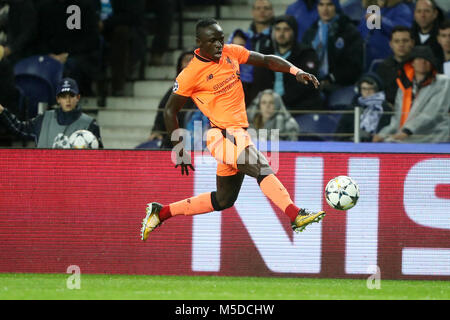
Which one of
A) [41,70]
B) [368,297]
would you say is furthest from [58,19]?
[368,297]

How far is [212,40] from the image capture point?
338 inches

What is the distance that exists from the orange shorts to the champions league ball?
2298 mm

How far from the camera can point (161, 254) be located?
9.95 meters

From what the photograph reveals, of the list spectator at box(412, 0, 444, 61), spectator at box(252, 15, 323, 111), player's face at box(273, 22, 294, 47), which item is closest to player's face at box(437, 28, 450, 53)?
spectator at box(412, 0, 444, 61)

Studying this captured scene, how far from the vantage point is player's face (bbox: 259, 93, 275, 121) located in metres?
11.4

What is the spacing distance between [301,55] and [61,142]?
3.58 m

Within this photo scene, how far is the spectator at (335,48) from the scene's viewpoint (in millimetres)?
12461

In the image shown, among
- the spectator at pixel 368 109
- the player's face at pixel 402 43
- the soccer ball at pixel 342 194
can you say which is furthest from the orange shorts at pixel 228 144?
the player's face at pixel 402 43

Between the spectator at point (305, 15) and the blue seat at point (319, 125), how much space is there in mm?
1645

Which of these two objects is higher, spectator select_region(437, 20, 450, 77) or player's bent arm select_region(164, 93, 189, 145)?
spectator select_region(437, 20, 450, 77)

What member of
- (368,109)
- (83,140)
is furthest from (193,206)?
(368,109)

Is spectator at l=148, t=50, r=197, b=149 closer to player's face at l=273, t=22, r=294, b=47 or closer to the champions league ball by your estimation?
player's face at l=273, t=22, r=294, b=47
